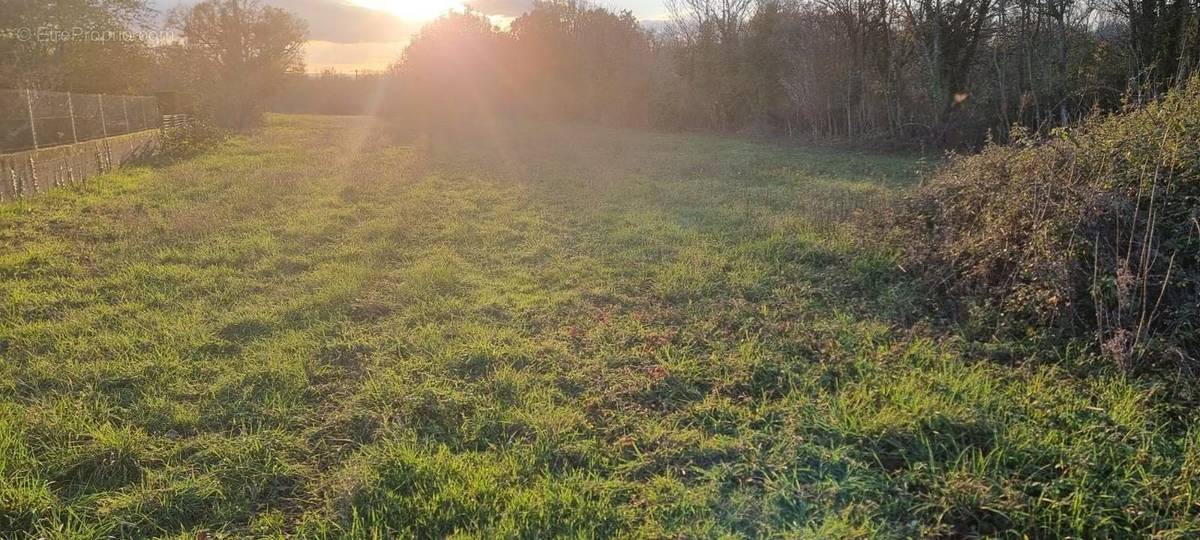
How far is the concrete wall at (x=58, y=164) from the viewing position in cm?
749

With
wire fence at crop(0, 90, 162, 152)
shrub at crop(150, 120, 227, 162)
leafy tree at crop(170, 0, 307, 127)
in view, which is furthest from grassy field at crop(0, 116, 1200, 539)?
leafy tree at crop(170, 0, 307, 127)

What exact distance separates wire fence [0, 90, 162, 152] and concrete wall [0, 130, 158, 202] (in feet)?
0.49

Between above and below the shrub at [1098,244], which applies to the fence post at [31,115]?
above

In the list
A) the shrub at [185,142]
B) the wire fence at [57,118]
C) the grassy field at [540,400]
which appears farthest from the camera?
the shrub at [185,142]

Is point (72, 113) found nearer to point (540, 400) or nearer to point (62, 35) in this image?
point (62, 35)

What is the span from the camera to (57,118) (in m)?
8.93

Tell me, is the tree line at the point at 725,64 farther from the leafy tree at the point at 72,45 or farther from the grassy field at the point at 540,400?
the grassy field at the point at 540,400

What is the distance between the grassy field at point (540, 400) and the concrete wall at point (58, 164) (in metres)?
1.97

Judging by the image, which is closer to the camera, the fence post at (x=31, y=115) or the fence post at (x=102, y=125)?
the fence post at (x=31, y=115)

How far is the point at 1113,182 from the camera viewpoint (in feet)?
12.5

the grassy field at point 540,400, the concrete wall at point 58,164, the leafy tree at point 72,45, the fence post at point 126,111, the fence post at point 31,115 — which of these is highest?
the leafy tree at point 72,45

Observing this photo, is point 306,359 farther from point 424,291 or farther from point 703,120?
point 703,120

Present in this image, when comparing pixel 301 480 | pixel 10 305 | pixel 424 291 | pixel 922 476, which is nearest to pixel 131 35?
pixel 10 305

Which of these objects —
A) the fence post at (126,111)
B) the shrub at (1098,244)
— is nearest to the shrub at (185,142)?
the fence post at (126,111)
